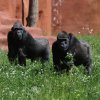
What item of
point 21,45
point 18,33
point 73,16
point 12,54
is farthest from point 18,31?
point 73,16

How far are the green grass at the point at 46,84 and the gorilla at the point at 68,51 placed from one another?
0.12 m

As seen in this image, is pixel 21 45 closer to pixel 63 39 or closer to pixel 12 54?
pixel 12 54

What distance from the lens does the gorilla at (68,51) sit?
8383 mm

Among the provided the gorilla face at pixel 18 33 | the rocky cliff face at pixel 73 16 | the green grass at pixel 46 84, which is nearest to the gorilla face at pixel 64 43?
the green grass at pixel 46 84

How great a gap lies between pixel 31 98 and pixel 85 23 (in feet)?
45.0

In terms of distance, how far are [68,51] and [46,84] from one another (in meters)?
1.22

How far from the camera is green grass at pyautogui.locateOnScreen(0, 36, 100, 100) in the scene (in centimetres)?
668

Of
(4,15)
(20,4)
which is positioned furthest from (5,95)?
(20,4)

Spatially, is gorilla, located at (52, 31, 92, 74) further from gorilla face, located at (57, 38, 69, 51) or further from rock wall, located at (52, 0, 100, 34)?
rock wall, located at (52, 0, 100, 34)

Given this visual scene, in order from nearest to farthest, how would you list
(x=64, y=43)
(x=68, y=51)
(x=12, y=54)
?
(x=64, y=43), (x=68, y=51), (x=12, y=54)

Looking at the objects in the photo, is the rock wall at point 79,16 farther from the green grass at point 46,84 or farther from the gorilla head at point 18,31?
the green grass at point 46,84

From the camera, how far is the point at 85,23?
65.8 feet

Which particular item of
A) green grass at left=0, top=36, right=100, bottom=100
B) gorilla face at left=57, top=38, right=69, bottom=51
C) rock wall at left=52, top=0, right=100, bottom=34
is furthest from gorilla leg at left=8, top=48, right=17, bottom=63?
rock wall at left=52, top=0, right=100, bottom=34

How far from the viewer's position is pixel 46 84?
745 cm
